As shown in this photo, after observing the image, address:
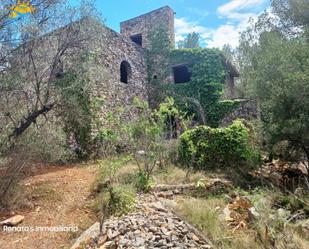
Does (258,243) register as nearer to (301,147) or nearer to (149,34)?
(301,147)

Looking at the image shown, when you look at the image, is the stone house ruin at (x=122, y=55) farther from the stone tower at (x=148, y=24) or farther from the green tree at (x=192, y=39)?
the green tree at (x=192, y=39)

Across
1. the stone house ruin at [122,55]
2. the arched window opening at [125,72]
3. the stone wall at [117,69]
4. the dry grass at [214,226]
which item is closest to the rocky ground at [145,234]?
the dry grass at [214,226]

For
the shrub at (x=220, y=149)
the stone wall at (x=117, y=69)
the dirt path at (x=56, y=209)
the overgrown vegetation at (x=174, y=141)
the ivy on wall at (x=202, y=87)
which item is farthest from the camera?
the ivy on wall at (x=202, y=87)

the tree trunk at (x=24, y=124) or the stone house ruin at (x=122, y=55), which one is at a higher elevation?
the stone house ruin at (x=122, y=55)

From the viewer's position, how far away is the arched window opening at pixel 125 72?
1301cm

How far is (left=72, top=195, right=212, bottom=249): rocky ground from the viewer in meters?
4.18

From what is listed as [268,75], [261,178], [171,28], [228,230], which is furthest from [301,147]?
[171,28]

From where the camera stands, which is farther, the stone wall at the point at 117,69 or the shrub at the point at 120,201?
the stone wall at the point at 117,69

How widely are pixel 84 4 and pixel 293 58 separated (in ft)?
19.2

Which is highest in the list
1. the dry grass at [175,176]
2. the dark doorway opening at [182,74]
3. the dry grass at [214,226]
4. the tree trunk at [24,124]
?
the dark doorway opening at [182,74]

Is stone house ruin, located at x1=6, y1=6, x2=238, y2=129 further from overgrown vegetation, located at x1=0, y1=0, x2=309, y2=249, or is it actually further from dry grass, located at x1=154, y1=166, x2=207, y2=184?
dry grass, located at x1=154, y1=166, x2=207, y2=184

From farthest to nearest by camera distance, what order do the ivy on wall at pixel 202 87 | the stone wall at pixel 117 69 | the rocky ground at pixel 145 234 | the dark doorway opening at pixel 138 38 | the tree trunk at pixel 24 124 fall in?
the dark doorway opening at pixel 138 38 → the ivy on wall at pixel 202 87 → the stone wall at pixel 117 69 → the tree trunk at pixel 24 124 → the rocky ground at pixel 145 234

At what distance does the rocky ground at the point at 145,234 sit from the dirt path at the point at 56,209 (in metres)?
0.50

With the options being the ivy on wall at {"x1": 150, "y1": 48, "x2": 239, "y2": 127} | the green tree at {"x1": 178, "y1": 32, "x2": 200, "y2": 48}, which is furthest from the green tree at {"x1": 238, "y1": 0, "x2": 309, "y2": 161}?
the green tree at {"x1": 178, "y1": 32, "x2": 200, "y2": 48}
